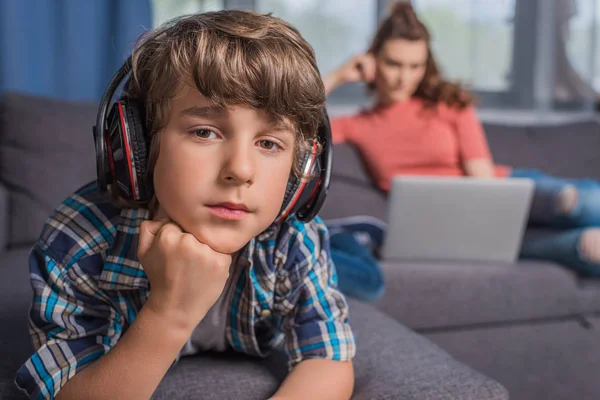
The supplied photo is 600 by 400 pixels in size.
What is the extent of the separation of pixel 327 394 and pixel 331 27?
2316 mm

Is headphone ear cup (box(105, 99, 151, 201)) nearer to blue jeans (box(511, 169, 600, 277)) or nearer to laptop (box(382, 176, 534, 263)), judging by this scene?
laptop (box(382, 176, 534, 263))

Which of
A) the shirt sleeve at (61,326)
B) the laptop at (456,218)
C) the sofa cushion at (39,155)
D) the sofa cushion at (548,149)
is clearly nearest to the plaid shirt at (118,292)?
the shirt sleeve at (61,326)

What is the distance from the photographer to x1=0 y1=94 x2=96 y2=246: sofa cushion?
1.89m

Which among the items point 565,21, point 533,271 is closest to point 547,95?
point 565,21

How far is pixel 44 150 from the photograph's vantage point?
1.98m

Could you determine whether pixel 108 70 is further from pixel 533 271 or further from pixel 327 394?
pixel 327 394

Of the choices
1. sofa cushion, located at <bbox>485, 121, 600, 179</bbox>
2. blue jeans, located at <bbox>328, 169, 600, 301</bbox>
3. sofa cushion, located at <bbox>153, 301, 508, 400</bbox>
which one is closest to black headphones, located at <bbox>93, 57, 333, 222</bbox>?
sofa cushion, located at <bbox>153, 301, 508, 400</bbox>

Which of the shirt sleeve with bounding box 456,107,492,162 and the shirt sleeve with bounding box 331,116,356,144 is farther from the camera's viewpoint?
the shirt sleeve with bounding box 331,116,356,144

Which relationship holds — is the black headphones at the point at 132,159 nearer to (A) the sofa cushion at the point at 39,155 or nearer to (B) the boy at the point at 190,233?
(B) the boy at the point at 190,233

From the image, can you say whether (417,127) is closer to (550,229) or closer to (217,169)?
(550,229)

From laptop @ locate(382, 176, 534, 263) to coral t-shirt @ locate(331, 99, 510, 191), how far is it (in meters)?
0.45

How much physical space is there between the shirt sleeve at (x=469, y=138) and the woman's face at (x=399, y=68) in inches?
8.1

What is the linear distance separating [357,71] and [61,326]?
178 centimetres

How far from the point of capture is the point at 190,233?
73 centimetres
